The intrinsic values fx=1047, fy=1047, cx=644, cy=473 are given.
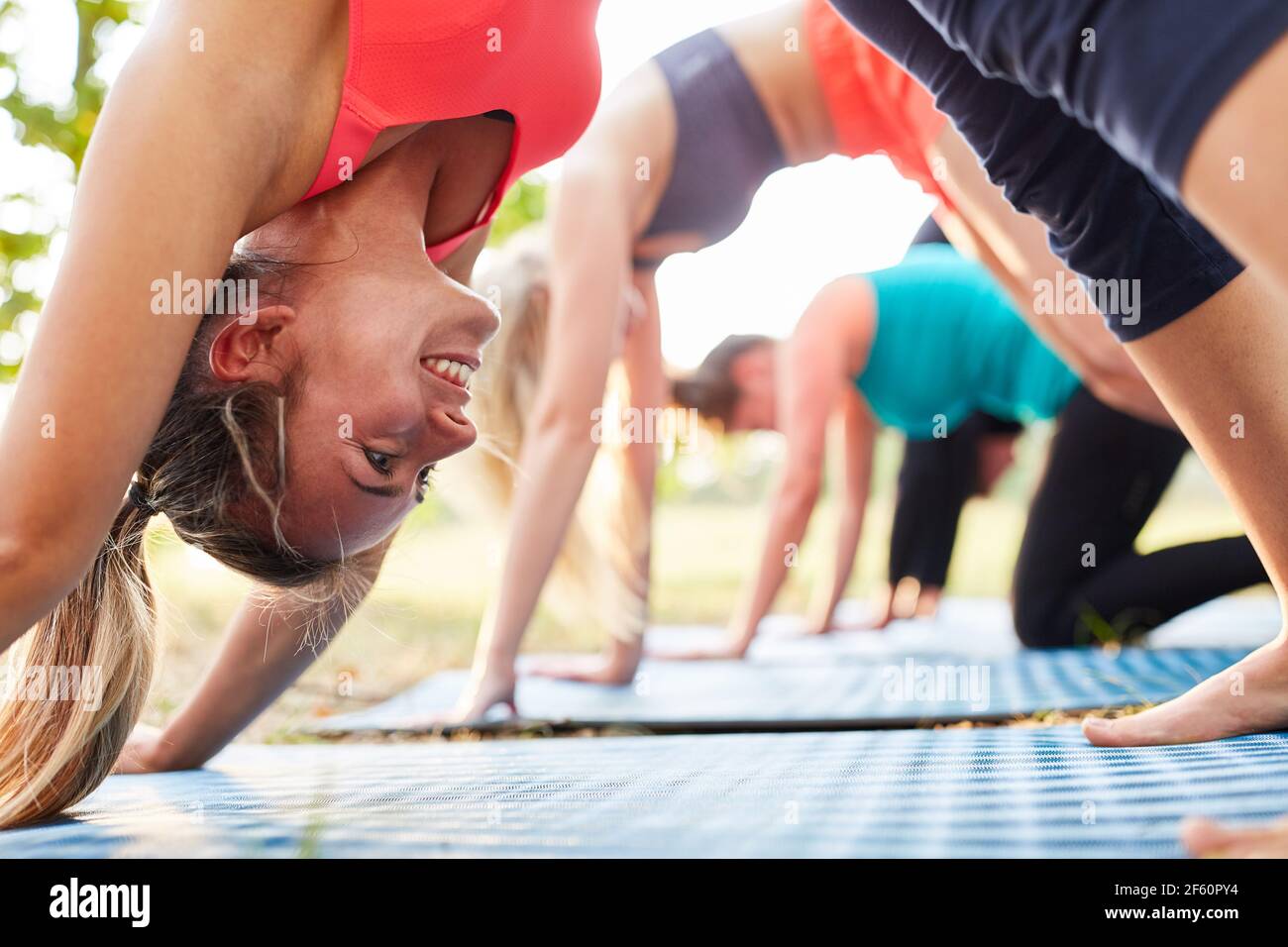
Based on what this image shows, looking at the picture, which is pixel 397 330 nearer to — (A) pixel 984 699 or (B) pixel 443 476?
(A) pixel 984 699

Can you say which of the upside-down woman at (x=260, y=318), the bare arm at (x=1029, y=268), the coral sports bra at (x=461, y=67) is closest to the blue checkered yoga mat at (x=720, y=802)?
the upside-down woman at (x=260, y=318)

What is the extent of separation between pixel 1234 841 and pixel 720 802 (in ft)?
1.58

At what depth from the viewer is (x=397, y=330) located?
1.09m

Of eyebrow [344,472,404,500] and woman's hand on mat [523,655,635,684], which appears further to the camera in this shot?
woman's hand on mat [523,655,635,684]

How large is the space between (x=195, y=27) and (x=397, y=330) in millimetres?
327

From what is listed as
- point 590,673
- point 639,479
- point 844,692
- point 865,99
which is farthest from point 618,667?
point 865,99

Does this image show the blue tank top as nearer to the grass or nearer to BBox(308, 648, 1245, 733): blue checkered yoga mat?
the grass

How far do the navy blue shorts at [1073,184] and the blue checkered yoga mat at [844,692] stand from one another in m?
0.96

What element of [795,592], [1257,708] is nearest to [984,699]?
[1257,708]

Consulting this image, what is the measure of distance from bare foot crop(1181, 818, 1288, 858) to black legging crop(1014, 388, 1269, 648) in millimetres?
1930

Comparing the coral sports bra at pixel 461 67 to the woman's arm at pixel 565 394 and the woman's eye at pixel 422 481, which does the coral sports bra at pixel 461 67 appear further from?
the woman's arm at pixel 565 394

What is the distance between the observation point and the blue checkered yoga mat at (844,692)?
1898 millimetres

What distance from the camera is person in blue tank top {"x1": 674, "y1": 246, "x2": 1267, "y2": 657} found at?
272 centimetres

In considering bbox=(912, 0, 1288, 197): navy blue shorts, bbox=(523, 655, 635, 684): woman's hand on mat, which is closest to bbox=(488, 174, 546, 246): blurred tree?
bbox=(523, 655, 635, 684): woman's hand on mat
